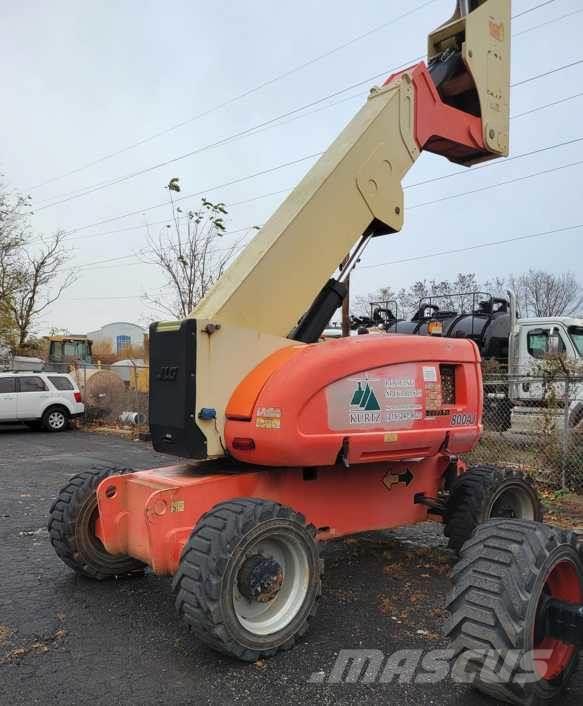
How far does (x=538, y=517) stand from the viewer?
19.9ft

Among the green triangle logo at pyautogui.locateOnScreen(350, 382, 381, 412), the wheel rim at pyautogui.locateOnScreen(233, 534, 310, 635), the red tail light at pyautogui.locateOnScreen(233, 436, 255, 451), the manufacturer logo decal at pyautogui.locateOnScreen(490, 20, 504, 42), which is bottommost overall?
the wheel rim at pyautogui.locateOnScreen(233, 534, 310, 635)

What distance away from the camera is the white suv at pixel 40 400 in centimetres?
1816

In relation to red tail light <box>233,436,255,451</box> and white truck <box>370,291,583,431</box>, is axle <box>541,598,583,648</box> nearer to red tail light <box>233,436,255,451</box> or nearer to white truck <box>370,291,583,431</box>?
red tail light <box>233,436,255,451</box>

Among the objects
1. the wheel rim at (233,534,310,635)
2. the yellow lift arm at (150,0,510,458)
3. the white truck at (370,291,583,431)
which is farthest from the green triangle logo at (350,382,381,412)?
the white truck at (370,291,583,431)

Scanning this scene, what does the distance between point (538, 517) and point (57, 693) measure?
436 cm

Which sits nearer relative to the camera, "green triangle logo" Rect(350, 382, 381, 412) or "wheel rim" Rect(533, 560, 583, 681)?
"wheel rim" Rect(533, 560, 583, 681)

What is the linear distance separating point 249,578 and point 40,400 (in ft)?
52.6

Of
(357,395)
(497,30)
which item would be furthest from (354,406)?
(497,30)

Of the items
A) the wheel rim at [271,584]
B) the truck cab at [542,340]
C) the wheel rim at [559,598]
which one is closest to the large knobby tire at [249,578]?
the wheel rim at [271,584]

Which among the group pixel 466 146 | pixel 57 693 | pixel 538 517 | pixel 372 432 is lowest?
pixel 57 693

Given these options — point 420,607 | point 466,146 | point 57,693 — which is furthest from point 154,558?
point 466,146

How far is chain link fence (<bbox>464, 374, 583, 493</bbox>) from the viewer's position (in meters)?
9.09

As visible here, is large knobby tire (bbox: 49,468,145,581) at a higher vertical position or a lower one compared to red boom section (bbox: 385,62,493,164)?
lower

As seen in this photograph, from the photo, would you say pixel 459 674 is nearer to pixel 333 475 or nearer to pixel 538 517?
pixel 333 475
